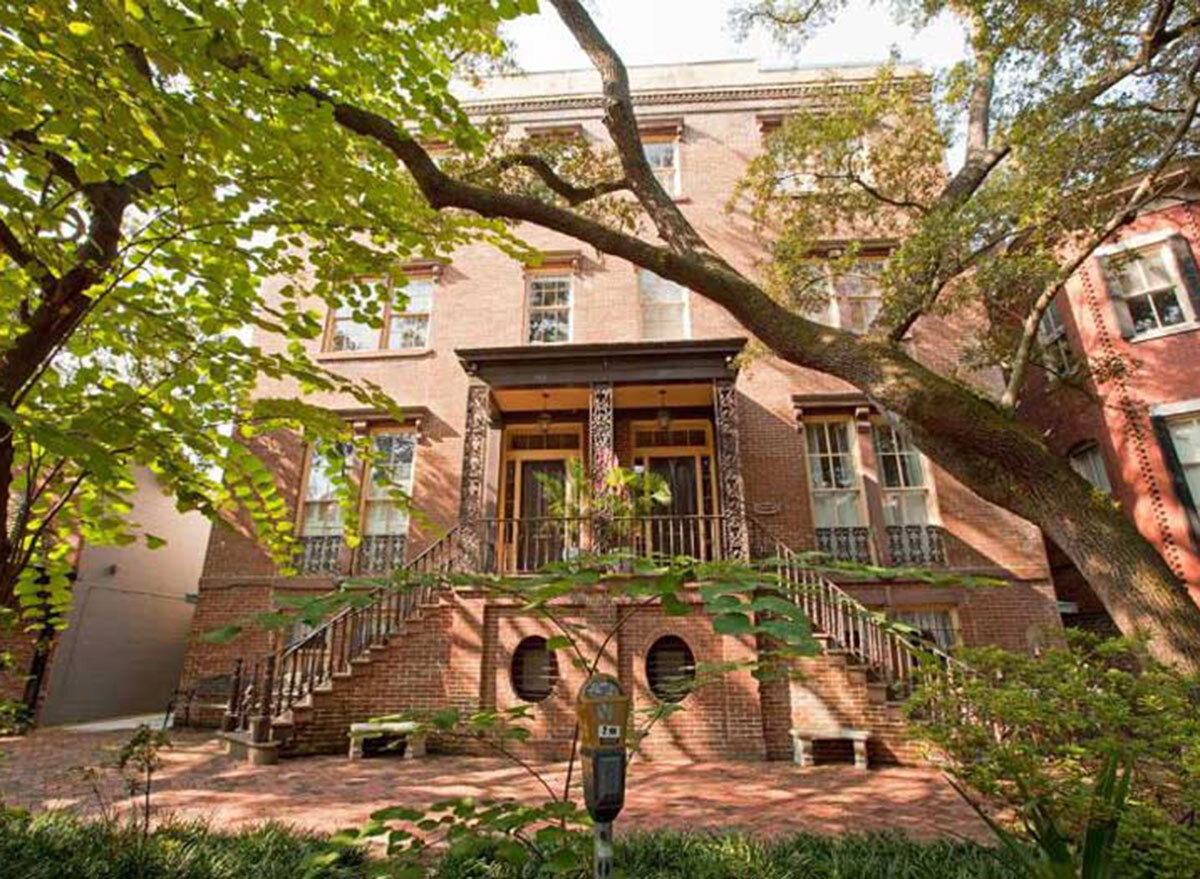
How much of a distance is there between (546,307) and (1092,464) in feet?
37.7

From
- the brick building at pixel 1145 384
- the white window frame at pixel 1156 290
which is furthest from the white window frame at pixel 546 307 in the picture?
the white window frame at pixel 1156 290

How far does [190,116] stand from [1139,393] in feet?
47.1

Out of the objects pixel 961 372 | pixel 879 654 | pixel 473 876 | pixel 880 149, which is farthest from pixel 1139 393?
pixel 473 876

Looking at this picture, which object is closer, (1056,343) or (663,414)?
(663,414)

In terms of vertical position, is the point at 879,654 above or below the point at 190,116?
below

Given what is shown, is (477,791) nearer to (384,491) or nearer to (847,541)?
(384,491)

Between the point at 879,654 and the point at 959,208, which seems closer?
the point at 959,208

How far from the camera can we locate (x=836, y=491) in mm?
11062

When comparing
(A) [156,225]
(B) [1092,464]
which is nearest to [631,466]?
(A) [156,225]

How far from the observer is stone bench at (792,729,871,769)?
7.67 m

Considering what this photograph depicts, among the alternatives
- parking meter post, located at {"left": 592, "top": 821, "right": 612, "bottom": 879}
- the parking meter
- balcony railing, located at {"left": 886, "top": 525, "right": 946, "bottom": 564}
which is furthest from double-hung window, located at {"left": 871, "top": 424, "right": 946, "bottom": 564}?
parking meter post, located at {"left": 592, "top": 821, "right": 612, "bottom": 879}

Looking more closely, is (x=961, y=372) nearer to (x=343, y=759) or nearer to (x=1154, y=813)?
(x=1154, y=813)

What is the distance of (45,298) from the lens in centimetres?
300

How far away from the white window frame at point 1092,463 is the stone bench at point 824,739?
772 centimetres
